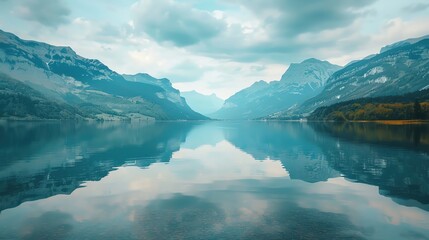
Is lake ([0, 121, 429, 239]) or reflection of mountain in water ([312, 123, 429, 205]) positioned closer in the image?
lake ([0, 121, 429, 239])

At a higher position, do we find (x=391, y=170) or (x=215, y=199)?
(x=391, y=170)

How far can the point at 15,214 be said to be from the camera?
29.4m

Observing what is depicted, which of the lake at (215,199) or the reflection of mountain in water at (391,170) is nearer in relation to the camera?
the lake at (215,199)

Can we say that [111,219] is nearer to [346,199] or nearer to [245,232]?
[245,232]

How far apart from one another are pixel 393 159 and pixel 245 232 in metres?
52.0

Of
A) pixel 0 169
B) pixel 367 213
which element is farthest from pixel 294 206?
pixel 0 169

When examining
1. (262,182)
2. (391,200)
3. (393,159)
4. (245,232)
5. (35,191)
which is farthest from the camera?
(393,159)

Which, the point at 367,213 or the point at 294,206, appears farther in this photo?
the point at 294,206

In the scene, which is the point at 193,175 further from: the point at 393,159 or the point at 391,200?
the point at 393,159

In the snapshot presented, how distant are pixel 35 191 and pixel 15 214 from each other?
10.3 meters

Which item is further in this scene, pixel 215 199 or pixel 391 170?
pixel 391 170

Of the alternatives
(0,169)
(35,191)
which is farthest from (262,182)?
(0,169)

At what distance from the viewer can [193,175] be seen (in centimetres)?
5234

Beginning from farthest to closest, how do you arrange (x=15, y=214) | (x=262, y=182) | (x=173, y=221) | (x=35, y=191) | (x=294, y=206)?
(x=262, y=182)
(x=35, y=191)
(x=294, y=206)
(x=15, y=214)
(x=173, y=221)
